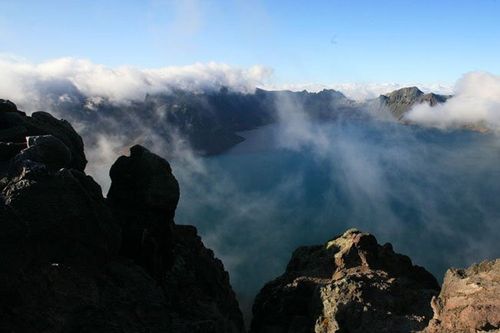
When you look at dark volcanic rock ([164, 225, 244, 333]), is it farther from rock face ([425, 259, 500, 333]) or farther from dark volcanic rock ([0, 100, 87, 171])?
rock face ([425, 259, 500, 333])

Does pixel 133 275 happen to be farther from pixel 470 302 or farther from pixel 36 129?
pixel 470 302

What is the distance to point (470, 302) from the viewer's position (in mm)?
31531

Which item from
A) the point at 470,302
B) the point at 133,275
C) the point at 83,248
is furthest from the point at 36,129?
the point at 470,302

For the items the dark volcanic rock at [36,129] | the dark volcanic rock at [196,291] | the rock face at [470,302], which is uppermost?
the dark volcanic rock at [36,129]

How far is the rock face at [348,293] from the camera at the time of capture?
137ft

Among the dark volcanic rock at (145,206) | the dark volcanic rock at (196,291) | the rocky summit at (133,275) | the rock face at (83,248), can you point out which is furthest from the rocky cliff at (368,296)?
the dark volcanic rock at (145,206)

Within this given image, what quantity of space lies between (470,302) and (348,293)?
14.4 meters

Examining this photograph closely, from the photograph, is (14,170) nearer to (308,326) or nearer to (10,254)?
(10,254)

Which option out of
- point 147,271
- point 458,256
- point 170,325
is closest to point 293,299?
point 147,271

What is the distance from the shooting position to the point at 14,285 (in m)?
24.4

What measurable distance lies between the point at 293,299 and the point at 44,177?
1258 inches

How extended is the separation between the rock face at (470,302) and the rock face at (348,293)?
4.99m

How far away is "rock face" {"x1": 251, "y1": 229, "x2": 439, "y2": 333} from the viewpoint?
137ft

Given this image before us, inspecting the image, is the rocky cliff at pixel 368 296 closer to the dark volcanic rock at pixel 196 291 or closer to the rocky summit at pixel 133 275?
the rocky summit at pixel 133 275
